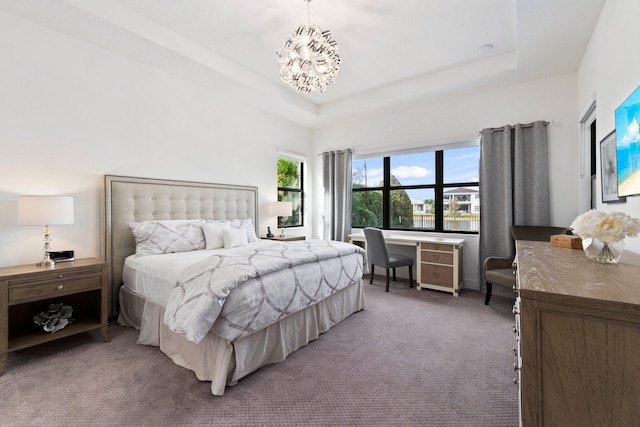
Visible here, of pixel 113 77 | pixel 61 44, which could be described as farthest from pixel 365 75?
pixel 61 44

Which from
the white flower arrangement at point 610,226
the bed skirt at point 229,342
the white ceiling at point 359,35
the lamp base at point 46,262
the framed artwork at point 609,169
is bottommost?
the bed skirt at point 229,342

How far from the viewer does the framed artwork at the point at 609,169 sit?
1.89 metres

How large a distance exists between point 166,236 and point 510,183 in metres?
4.09

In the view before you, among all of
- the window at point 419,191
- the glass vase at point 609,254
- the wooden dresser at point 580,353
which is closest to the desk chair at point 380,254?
the window at point 419,191

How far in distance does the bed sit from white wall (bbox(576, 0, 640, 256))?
209 centimetres

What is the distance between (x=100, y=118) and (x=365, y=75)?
3.06m

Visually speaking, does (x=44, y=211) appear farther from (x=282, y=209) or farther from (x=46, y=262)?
(x=282, y=209)

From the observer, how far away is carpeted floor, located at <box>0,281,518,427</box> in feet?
5.23

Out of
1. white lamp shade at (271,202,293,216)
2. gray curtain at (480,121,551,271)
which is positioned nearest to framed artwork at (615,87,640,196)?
gray curtain at (480,121,551,271)

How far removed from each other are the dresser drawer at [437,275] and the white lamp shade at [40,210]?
13.1 ft

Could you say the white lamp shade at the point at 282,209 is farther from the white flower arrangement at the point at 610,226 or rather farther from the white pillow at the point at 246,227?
the white flower arrangement at the point at 610,226

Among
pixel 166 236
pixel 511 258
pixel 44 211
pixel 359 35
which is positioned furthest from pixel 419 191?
pixel 44 211

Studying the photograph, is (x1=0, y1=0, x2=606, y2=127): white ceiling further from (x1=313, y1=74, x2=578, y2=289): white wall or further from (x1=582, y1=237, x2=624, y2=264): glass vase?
(x1=582, y1=237, x2=624, y2=264): glass vase

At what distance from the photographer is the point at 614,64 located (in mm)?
1945
